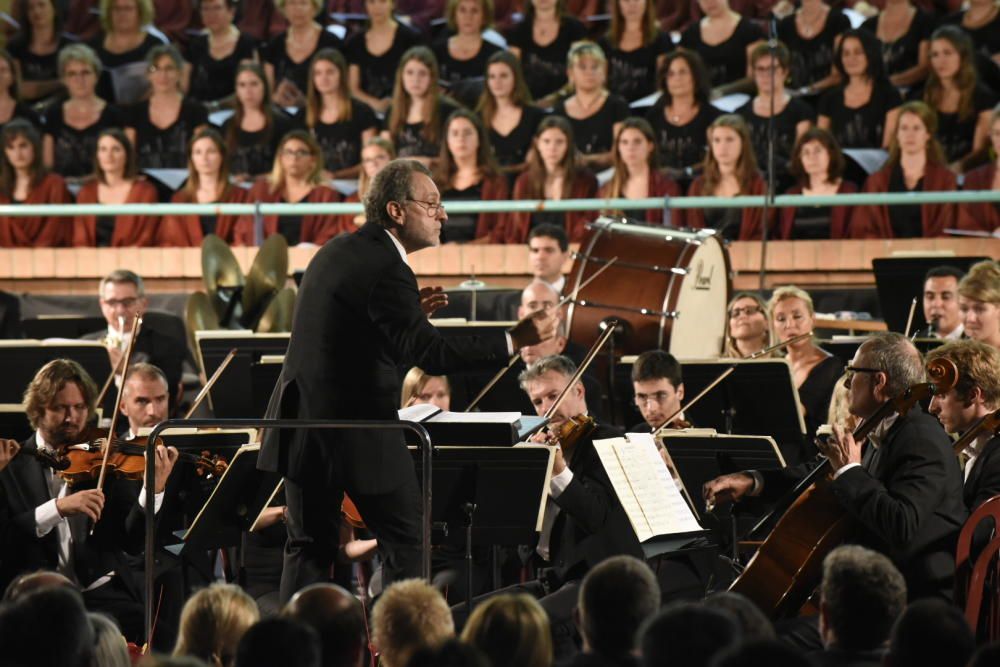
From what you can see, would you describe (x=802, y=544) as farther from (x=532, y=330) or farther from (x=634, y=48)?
(x=634, y=48)

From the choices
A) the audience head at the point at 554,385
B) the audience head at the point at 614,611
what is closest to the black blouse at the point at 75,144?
the audience head at the point at 554,385

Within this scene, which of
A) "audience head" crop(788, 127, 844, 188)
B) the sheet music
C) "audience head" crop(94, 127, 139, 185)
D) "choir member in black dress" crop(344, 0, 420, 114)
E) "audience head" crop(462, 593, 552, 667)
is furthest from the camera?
"choir member in black dress" crop(344, 0, 420, 114)

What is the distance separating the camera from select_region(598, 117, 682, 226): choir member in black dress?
8.36m

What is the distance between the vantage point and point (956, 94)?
28.4 feet

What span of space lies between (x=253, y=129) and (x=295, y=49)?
83cm

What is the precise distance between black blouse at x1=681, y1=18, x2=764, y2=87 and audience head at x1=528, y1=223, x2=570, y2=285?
220 cm

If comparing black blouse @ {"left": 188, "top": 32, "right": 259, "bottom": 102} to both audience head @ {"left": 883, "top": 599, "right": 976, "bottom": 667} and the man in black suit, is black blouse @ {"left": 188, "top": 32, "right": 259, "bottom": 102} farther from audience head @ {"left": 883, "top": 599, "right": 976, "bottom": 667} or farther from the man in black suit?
audience head @ {"left": 883, "top": 599, "right": 976, "bottom": 667}

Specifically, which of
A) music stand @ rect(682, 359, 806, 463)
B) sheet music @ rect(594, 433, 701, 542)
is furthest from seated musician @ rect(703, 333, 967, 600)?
music stand @ rect(682, 359, 806, 463)

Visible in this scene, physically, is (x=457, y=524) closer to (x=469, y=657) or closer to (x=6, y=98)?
(x=469, y=657)

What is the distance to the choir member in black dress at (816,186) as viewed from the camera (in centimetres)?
826

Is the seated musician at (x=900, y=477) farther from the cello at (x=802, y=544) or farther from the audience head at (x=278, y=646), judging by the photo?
the audience head at (x=278, y=646)

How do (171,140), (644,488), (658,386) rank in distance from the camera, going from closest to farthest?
(644,488) < (658,386) < (171,140)

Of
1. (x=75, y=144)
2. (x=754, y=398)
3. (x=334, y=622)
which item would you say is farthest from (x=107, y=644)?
(x=75, y=144)

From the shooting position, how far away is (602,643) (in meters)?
3.05
